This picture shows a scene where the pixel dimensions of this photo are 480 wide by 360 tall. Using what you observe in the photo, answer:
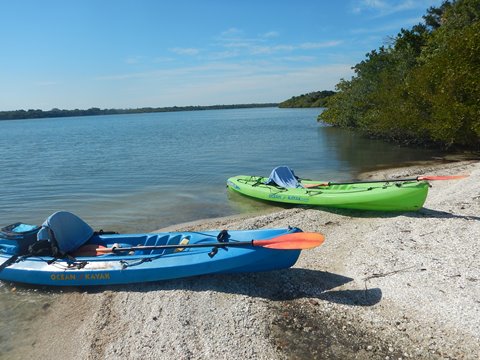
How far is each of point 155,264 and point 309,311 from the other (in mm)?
2675

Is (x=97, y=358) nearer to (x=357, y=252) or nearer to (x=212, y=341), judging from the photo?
(x=212, y=341)

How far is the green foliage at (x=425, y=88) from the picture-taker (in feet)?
59.1

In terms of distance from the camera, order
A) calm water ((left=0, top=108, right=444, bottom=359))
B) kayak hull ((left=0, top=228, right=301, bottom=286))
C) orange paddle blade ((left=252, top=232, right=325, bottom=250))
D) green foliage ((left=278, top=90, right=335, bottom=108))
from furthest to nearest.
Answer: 1. green foliage ((left=278, top=90, right=335, bottom=108))
2. calm water ((left=0, top=108, right=444, bottom=359))
3. kayak hull ((left=0, top=228, right=301, bottom=286))
4. orange paddle blade ((left=252, top=232, right=325, bottom=250))

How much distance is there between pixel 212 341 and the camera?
16.9 feet

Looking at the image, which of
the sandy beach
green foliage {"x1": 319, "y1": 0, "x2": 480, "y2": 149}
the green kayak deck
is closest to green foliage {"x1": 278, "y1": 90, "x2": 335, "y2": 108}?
green foliage {"x1": 319, "y1": 0, "x2": 480, "y2": 149}

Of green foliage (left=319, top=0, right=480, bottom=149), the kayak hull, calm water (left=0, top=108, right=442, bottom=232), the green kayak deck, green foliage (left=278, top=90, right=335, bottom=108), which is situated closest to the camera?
Answer: the kayak hull

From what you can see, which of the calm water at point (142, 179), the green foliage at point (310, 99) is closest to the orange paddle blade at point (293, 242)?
the calm water at point (142, 179)

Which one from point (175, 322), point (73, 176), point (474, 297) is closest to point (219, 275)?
point (175, 322)

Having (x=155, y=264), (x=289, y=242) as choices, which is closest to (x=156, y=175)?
(x=155, y=264)

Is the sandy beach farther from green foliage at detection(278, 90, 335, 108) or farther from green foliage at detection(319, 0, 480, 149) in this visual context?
green foliage at detection(278, 90, 335, 108)

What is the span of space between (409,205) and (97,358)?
7.74 metres

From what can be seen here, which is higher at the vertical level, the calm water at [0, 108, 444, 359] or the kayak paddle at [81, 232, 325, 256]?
the kayak paddle at [81, 232, 325, 256]

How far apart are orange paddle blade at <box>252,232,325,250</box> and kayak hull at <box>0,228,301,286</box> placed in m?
0.11

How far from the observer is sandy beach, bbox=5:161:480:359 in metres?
4.93
